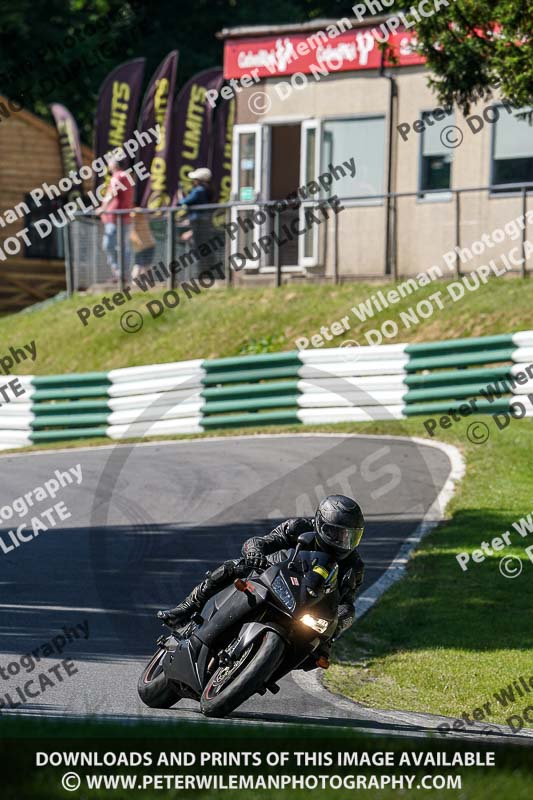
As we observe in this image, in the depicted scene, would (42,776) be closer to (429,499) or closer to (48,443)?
(429,499)

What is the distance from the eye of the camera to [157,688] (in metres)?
8.26

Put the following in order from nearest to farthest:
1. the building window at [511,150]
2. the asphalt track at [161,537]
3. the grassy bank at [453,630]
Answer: the asphalt track at [161,537] < the grassy bank at [453,630] < the building window at [511,150]

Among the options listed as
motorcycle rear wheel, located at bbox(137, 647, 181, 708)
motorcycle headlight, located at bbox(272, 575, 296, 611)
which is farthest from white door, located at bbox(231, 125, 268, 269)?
motorcycle headlight, located at bbox(272, 575, 296, 611)

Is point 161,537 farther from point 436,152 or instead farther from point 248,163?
point 248,163

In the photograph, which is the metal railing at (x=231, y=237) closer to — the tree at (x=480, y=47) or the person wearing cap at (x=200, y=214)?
the person wearing cap at (x=200, y=214)

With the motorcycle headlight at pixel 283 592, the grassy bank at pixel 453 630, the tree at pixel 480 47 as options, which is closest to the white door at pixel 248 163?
the tree at pixel 480 47

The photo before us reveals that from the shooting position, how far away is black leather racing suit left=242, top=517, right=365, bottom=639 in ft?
26.3

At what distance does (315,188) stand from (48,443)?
7.95 metres

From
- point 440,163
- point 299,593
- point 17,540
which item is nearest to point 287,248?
point 440,163

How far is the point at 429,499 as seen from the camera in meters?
14.4

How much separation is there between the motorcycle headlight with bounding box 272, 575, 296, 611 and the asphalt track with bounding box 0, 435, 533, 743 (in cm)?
78

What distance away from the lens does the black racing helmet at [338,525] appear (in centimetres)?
797

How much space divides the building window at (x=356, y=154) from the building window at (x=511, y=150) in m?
2.34

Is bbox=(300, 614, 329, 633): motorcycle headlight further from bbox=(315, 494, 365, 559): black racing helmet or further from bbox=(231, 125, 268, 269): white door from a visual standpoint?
bbox=(231, 125, 268, 269): white door
